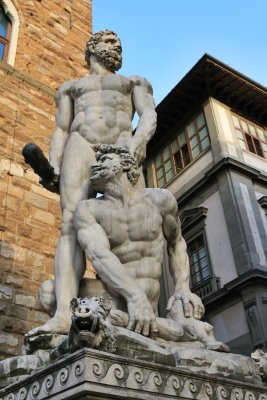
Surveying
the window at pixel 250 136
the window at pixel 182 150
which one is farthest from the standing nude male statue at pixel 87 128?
the window at pixel 250 136

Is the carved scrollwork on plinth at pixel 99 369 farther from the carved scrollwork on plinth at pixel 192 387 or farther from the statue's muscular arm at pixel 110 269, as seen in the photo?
the statue's muscular arm at pixel 110 269

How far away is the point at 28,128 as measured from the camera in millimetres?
8430

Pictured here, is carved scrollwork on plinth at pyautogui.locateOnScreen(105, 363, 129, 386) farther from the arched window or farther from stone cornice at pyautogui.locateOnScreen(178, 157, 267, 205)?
stone cornice at pyautogui.locateOnScreen(178, 157, 267, 205)

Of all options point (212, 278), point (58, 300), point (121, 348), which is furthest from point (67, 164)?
point (212, 278)

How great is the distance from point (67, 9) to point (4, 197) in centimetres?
541

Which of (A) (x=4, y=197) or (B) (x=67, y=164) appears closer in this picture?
(B) (x=67, y=164)

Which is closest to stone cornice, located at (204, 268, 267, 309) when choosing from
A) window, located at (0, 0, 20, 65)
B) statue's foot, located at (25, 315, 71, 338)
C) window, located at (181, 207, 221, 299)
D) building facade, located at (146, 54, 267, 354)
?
building facade, located at (146, 54, 267, 354)

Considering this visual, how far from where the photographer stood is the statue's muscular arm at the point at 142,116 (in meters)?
3.80

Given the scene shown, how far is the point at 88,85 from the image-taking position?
4.16 meters

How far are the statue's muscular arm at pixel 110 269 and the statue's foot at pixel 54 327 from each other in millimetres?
336

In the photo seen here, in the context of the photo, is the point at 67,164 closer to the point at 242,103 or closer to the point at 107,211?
the point at 107,211

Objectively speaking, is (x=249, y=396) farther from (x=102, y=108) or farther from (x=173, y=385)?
(x=102, y=108)

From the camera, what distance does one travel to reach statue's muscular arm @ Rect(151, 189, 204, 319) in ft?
10.9

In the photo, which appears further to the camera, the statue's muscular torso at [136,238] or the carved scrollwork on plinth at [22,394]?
the statue's muscular torso at [136,238]
